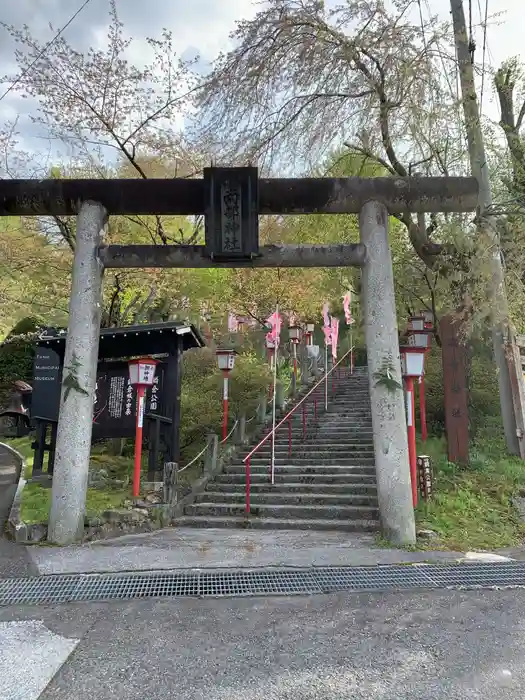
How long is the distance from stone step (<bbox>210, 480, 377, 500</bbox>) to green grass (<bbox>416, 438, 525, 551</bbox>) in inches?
50.2

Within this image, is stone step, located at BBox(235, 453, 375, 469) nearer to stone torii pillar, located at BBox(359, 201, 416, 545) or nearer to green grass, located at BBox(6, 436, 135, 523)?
green grass, located at BBox(6, 436, 135, 523)

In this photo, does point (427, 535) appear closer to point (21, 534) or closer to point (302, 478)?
point (302, 478)

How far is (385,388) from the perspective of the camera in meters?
6.82

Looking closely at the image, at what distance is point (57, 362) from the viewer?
38.7ft

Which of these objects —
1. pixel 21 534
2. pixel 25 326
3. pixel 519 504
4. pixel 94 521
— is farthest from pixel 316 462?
pixel 25 326

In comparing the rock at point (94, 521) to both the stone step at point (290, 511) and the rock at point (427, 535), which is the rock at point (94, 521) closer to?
the stone step at point (290, 511)

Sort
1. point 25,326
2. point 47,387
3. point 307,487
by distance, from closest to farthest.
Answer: point 307,487 < point 47,387 < point 25,326

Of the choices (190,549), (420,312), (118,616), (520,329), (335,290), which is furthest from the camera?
(335,290)

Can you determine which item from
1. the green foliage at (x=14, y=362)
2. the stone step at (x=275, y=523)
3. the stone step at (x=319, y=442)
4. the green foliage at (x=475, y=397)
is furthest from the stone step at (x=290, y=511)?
the green foliage at (x=14, y=362)

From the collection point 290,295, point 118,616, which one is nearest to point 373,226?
point 118,616

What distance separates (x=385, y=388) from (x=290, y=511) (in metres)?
3.07

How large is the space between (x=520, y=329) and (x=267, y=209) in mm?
6595

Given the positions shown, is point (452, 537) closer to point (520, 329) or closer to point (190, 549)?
point (190, 549)

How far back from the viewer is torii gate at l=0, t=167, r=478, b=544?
690 centimetres
